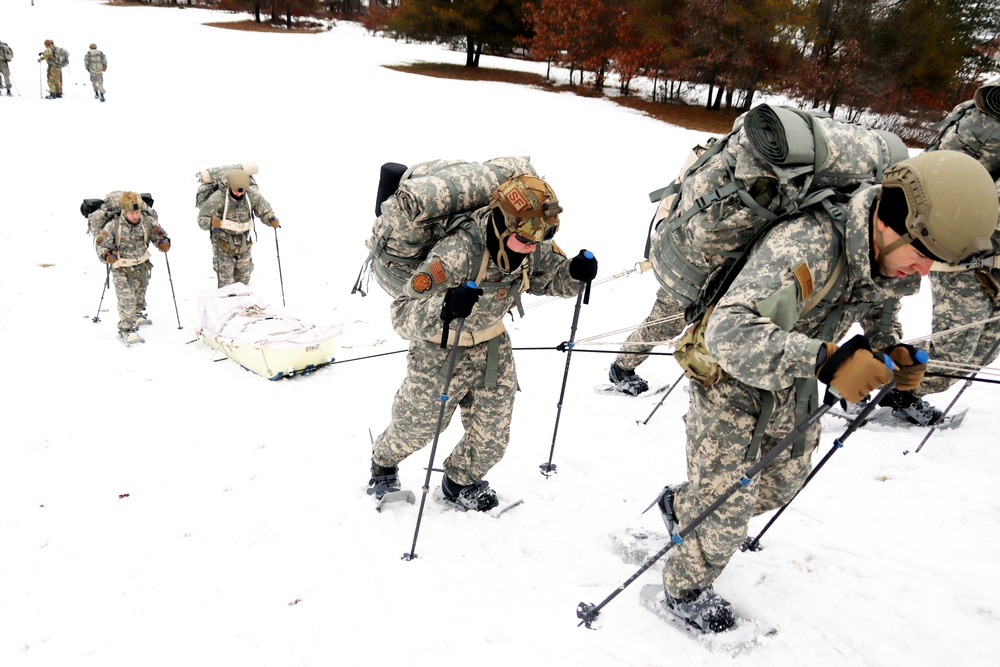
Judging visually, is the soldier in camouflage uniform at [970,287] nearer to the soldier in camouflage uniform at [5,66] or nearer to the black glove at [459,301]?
the black glove at [459,301]

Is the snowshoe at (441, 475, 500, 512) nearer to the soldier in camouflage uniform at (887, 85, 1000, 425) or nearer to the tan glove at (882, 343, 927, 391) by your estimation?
the tan glove at (882, 343, 927, 391)

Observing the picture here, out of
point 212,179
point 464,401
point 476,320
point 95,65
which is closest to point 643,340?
point 464,401

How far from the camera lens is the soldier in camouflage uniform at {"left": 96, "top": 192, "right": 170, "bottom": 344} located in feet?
28.3

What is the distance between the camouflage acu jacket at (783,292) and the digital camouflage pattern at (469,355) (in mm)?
1732

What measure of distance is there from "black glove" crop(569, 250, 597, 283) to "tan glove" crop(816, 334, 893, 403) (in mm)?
2023

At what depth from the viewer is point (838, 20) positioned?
2586 centimetres

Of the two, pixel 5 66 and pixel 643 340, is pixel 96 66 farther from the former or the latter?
pixel 643 340

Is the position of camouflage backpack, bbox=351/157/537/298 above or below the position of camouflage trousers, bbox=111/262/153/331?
above

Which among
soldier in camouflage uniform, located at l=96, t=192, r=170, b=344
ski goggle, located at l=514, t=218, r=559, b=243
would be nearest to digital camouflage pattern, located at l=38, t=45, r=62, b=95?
soldier in camouflage uniform, located at l=96, t=192, r=170, b=344

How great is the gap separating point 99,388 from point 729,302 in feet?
25.0

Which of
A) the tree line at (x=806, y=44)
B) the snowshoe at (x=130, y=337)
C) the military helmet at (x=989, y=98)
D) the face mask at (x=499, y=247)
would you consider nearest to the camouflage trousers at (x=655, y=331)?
the face mask at (x=499, y=247)

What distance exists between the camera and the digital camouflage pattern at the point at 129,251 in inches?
341

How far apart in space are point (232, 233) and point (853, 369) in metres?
9.10

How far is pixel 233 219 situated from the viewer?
9.43 metres
